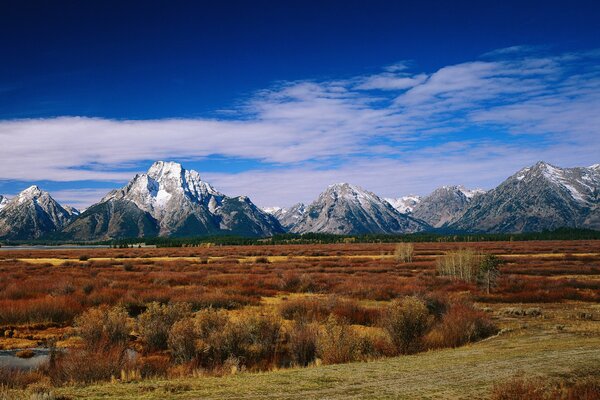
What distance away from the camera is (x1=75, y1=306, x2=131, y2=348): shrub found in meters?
16.9

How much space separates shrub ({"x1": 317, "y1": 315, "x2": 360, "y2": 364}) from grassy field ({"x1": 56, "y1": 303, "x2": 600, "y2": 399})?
3.55 feet

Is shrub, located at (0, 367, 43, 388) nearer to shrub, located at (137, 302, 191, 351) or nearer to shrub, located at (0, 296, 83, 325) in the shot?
shrub, located at (137, 302, 191, 351)

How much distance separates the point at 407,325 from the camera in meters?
16.4

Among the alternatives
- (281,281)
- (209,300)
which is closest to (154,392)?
(209,300)

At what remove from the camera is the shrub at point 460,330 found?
16.5 meters

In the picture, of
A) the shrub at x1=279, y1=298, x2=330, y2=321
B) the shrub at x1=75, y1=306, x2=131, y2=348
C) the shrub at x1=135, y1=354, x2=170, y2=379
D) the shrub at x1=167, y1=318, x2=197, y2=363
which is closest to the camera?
the shrub at x1=135, y1=354, x2=170, y2=379

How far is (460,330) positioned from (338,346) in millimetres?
5798

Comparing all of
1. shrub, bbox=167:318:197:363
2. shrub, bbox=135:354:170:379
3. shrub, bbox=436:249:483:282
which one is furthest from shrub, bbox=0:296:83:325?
shrub, bbox=436:249:483:282

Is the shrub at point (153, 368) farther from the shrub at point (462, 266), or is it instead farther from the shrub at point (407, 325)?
the shrub at point (462, 266)

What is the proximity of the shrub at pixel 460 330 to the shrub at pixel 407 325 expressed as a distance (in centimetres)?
48

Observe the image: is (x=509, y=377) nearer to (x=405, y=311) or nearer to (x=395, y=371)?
(x=395, y=371)

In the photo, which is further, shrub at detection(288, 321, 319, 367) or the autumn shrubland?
shrub at detection(288, 321, 319, 367)

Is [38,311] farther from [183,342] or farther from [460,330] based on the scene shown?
[460,330]

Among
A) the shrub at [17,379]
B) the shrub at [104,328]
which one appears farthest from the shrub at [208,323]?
the shrub at [17,379]
